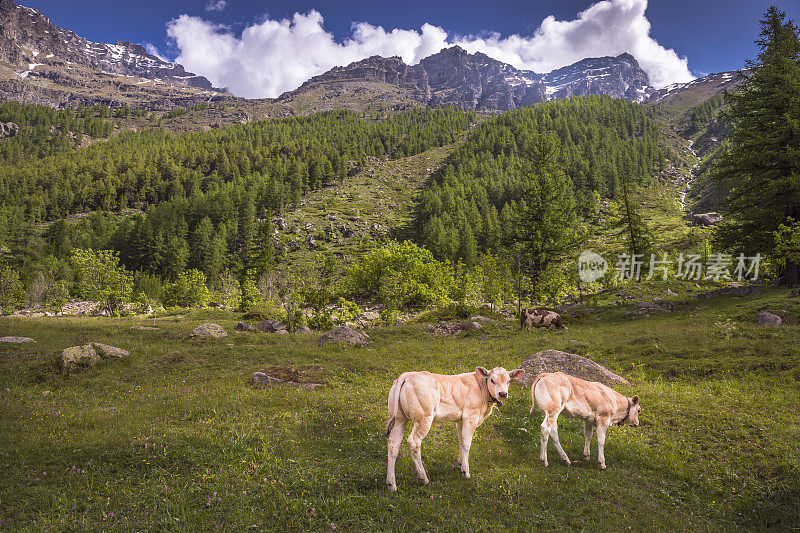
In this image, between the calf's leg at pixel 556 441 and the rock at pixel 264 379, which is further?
the rock at pixel 264 379

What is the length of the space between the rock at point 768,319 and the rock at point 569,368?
1394 centimetres

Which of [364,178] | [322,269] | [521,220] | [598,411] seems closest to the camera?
[598,411]

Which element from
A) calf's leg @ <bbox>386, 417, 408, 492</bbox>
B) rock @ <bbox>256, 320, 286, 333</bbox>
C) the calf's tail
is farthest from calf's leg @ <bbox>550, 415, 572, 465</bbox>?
rock @ <bbox>256, 320, 286, 333</bbox>

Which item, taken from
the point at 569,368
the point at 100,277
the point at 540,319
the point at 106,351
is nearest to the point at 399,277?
the point at 540,319

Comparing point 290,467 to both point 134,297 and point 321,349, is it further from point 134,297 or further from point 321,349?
point 134,297

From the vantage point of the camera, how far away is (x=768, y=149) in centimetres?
3109

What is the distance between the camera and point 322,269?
104812 millimetres

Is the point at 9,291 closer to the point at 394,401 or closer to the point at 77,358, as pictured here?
the point at 77,358

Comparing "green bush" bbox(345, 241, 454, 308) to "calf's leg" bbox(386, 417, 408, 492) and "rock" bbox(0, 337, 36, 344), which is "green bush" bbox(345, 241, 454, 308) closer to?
"rock" bbox(0, 337, 36, 344)

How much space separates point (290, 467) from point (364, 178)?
7823 inches

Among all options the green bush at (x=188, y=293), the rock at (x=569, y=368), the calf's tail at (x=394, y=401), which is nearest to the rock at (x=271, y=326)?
the rock at (x=569, y=368)

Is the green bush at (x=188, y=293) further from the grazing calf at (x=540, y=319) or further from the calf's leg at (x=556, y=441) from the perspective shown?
the calf's leg at (x=556, y=441)

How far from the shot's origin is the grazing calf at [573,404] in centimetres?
957

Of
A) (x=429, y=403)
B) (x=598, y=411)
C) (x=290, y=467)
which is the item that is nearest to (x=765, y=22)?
(x=598, y=411)
